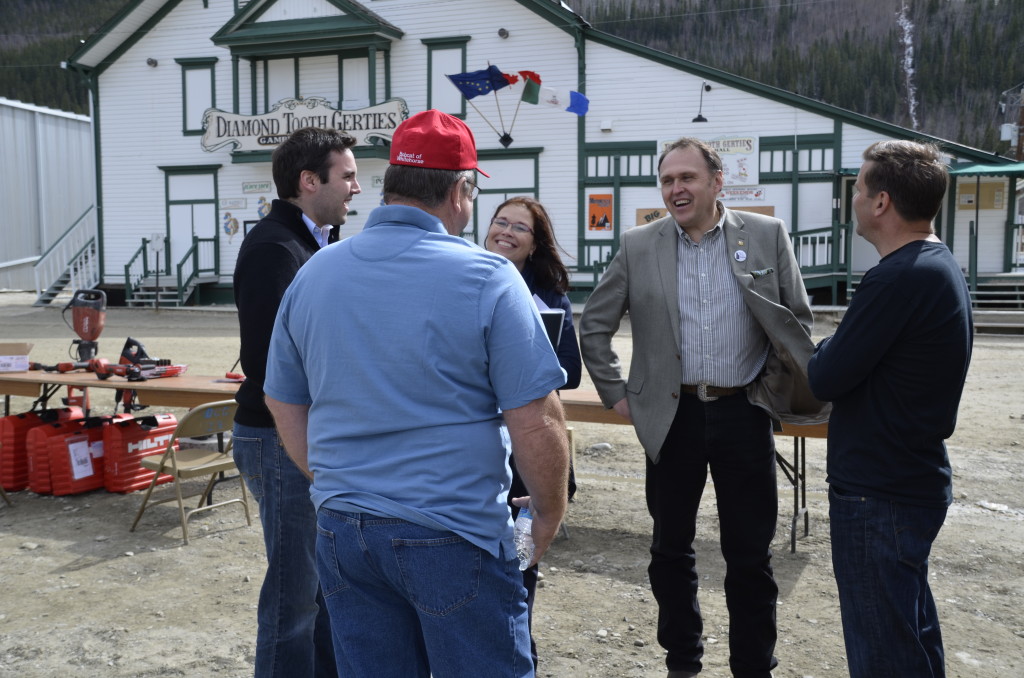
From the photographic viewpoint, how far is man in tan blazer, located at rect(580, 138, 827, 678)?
318 cm

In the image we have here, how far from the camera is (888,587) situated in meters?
2.39

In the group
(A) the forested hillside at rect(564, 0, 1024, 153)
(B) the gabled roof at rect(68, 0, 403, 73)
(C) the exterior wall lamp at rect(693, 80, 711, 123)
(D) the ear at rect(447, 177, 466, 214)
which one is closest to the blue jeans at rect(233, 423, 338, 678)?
(D) the ear at rect(447, 177, 466, 214)

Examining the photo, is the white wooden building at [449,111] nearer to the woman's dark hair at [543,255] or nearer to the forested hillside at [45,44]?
the woman's dark hair at [543,255]

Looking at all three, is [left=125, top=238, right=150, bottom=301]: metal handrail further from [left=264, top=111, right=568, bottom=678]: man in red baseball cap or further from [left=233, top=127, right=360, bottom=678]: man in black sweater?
[left=264, top=111, right=568, bottom=678]: man in red baseball cap

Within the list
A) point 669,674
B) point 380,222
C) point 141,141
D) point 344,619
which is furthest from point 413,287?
point 141,141

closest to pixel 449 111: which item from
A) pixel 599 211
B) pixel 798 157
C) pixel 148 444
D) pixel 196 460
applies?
pixel 599 211

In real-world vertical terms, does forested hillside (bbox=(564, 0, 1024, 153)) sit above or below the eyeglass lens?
above

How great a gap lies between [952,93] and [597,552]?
242 feet

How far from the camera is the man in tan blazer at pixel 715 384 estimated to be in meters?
3.18

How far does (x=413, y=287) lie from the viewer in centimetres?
181

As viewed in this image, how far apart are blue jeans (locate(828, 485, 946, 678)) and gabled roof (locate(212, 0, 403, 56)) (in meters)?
19.8

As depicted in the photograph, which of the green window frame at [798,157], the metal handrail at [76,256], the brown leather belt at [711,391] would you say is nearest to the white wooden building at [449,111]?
the green window frame at [798,157]

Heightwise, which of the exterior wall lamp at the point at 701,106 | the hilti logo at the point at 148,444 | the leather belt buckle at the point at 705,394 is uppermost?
the exterior wall lamp at the point at 701,106

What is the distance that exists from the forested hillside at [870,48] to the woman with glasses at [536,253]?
191 ft
